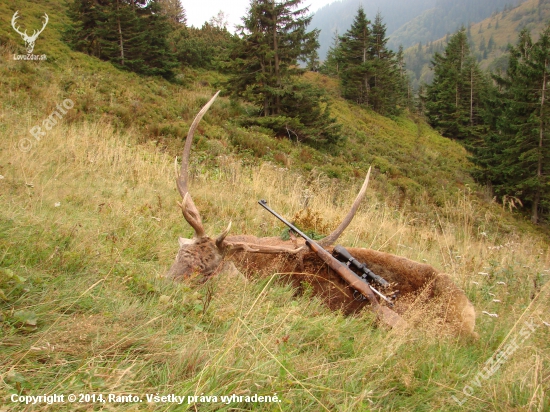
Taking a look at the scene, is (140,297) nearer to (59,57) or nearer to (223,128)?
(223,128)

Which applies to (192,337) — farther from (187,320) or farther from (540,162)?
(540,162)

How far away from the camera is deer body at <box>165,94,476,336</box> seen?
252cm

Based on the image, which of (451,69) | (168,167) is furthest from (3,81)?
(451,69)

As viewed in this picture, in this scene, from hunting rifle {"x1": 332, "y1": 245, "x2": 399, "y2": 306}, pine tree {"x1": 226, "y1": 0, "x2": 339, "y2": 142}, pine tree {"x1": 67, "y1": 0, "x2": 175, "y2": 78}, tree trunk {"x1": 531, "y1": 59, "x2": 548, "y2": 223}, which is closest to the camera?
hunting rifle {"x1": 332, "y1": 245, "x2": 399, "y2": 306}

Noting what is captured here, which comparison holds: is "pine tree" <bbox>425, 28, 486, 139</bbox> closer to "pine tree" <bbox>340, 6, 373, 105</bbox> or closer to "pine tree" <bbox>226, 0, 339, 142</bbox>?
"pine tree" <bbox>340, 6, 373, 105</bbox>

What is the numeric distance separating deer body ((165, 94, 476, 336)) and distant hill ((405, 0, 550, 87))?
456 feet

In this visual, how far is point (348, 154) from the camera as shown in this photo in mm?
15234

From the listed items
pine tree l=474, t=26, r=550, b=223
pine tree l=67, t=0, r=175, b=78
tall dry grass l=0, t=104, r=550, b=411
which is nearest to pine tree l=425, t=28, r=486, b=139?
pine tree l=474, t=26, r=550, b=223

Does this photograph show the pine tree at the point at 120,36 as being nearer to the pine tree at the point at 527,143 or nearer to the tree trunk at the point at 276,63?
the tree trunk at the point at 276,63

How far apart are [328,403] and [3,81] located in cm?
1113

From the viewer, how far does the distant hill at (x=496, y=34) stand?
130 m

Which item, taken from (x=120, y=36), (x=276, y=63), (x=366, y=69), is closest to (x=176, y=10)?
(x=366, y=69)

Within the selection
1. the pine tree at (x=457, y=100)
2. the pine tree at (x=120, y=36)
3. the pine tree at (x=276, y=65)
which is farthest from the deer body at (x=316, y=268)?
the pine tree at (x=457, y=100)

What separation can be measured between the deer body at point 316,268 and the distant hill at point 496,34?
139 m
